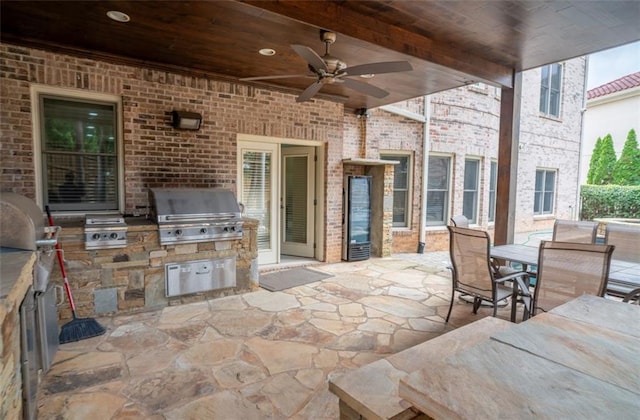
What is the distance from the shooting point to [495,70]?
432 cm

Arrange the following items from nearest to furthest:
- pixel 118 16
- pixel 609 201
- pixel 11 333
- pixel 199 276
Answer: pixel 11 333, pixel 118 16, pixel 199 276, pixel 609 201

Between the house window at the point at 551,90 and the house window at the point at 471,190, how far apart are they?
9.01ft

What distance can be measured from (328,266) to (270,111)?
2734mm

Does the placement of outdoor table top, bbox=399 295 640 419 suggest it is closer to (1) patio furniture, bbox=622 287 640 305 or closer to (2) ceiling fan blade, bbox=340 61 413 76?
(1) patio furniture, bbox=622 287 640 305

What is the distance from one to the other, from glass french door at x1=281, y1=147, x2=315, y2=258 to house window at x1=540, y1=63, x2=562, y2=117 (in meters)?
6.79

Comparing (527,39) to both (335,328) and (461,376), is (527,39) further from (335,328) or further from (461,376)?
(461,376)

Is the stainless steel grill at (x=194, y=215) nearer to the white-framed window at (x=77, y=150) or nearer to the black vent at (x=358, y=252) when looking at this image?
the white-framed window at (x=77, y=150)

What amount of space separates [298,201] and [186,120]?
2629 mm

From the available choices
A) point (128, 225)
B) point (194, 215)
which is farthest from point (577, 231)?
point (128, 225)

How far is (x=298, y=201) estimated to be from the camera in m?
6.48

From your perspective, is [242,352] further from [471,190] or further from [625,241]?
[471,190]

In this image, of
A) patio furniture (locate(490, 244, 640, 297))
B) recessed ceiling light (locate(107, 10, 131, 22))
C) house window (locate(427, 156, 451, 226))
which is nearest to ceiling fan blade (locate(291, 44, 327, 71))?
recessed ceiling light (locate(107, 10, 131, 22))

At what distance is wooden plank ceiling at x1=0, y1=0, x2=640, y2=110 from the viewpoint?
2.92 m

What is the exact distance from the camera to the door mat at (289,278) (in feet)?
15.6
